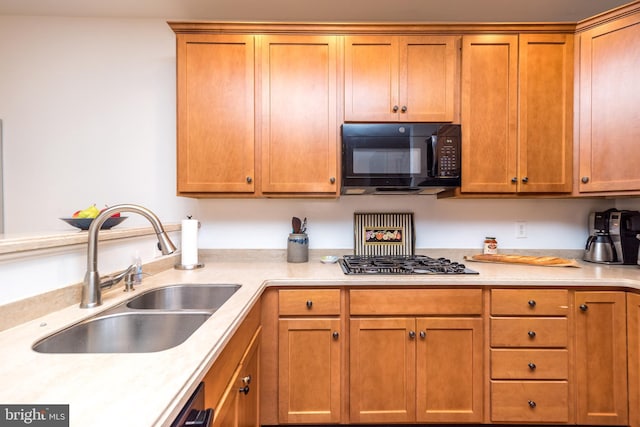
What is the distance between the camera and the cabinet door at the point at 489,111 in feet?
6.06

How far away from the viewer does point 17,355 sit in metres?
0.76

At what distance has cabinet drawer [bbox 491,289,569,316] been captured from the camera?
1588 mm

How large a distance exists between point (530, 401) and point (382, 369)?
30.9 inches

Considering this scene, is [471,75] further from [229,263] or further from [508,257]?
[229,263]

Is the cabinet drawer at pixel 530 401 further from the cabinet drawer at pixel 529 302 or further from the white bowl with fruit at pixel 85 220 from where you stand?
the white bowl with fruit at pixel 85 220

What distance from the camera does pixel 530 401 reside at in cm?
158

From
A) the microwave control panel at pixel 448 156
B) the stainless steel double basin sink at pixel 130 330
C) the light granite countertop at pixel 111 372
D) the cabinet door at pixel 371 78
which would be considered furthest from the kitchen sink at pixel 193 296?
the microwave control panel at pixel 448 156

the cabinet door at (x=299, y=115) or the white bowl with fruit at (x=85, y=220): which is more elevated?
the cabinet door at (x=299, y=115)

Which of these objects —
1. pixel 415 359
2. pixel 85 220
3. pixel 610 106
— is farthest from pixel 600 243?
pixel 85 220

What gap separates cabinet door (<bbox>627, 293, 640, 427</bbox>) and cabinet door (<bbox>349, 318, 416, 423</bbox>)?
3.57ft

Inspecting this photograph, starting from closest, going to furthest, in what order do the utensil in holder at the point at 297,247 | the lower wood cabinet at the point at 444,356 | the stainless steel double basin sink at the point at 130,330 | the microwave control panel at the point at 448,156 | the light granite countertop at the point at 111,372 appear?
the light granite countertop at the point at 111,372, the stainless steel double basin sink at the point at 130,330, the lower wood cabinet at the point at 444,356, the microwave control panel at the point at 448,156, the utensil in holder at the point at 297,247

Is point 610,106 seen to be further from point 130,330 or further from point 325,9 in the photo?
point 130,330

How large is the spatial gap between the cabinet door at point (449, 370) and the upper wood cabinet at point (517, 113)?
2.79 ft

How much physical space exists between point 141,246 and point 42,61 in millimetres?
1687
